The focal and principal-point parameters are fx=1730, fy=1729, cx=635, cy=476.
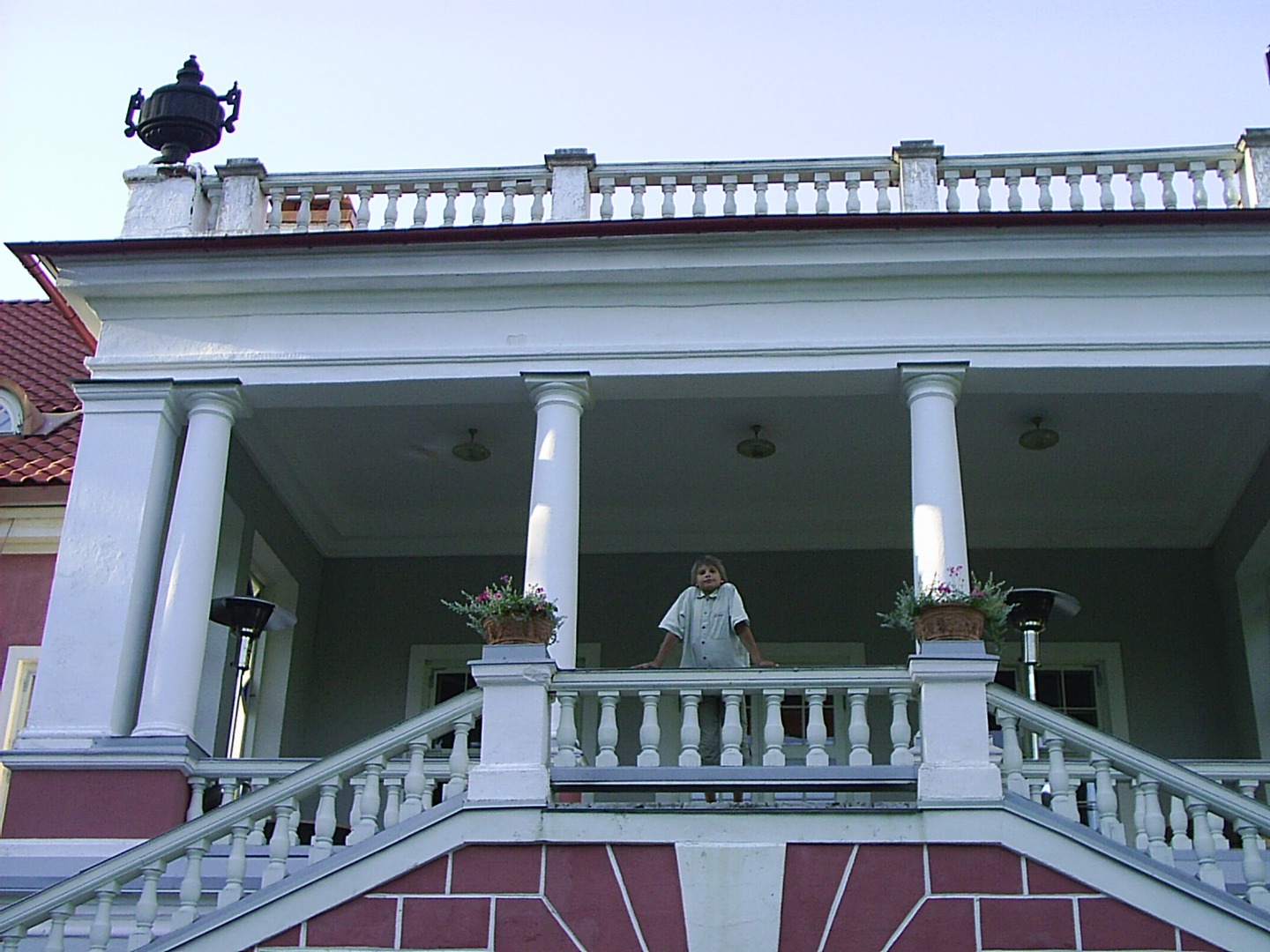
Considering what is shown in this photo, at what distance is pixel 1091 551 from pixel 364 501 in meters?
6.61

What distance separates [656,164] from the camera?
13281mm

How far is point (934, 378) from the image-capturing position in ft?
40.3

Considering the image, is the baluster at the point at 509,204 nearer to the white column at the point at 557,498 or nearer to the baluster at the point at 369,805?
the white column at the point at 557,498

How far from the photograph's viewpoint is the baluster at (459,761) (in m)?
9.82

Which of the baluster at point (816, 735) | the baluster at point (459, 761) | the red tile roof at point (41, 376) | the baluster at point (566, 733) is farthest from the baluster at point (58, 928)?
the red tile roof at point (41, 376)

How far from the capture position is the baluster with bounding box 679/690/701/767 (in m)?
9.77

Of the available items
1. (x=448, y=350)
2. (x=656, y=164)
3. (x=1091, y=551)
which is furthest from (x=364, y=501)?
(x=1091, y=551)

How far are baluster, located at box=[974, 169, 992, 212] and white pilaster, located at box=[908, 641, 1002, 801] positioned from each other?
447cm

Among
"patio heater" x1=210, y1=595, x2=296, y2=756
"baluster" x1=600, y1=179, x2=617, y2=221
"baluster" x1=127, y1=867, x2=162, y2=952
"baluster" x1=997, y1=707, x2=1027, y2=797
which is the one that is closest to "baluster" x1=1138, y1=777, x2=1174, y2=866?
"baluster" x1=997, y1=707, x2=1027, y2=797

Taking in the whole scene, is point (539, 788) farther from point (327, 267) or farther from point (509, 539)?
point (509, 539)

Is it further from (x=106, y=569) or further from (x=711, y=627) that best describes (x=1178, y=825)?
(x=106, y=569)

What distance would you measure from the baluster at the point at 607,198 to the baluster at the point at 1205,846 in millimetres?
6105

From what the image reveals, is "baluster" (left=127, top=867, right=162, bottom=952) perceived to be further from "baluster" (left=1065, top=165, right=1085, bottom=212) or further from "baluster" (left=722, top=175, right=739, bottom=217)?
"baluster" (left=1065, top=165, right=1085, bottom=212)

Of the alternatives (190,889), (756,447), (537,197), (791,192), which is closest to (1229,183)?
(791,192)
